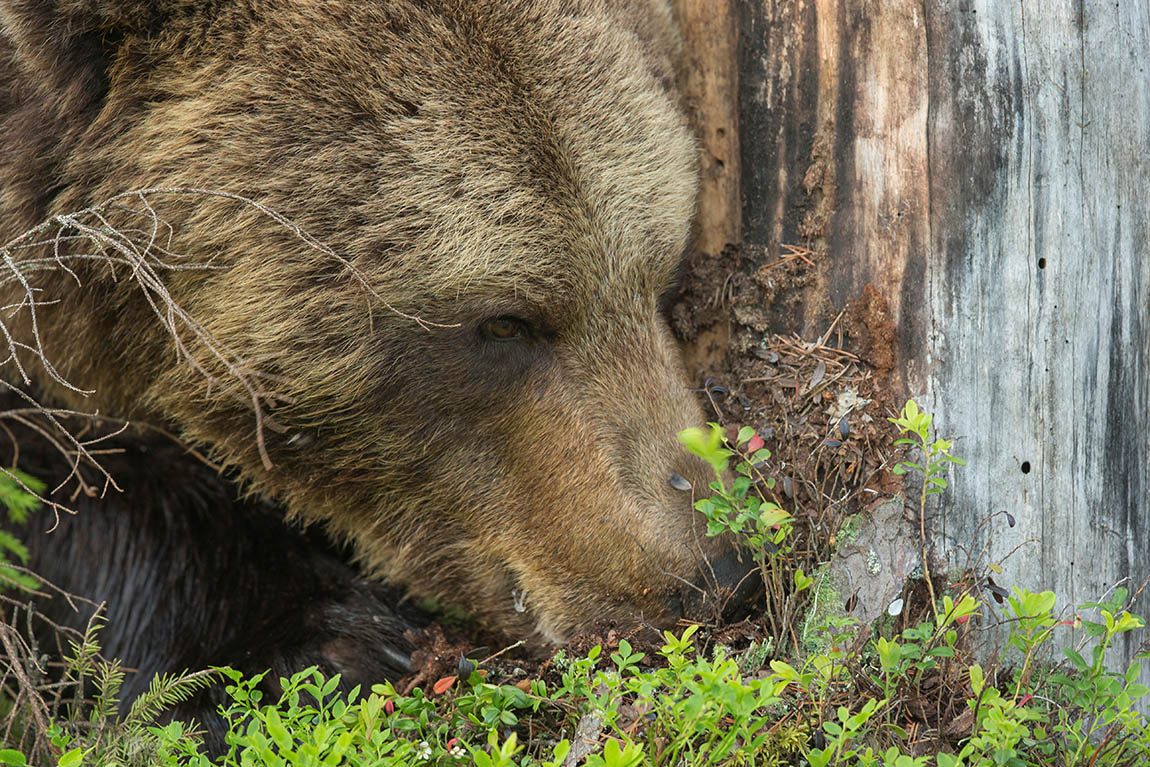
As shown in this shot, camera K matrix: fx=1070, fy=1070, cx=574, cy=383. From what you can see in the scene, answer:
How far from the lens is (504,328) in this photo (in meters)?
3.07

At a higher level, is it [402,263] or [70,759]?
[402,263]

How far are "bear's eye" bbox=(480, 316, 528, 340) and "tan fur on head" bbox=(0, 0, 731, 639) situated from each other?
0.03 m

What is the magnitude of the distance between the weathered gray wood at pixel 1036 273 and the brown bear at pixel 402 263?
739 mm

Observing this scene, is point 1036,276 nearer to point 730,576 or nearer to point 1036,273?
point 1036,273

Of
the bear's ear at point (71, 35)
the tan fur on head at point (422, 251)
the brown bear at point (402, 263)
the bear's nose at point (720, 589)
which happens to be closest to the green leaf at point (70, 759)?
the brown bear at point (402, 263)

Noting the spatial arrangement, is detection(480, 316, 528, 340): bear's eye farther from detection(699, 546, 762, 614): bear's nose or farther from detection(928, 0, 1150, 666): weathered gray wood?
detection(928, 0, 1150, 666): weathered gray wood

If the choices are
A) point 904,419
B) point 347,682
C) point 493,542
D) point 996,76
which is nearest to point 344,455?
point 493,542

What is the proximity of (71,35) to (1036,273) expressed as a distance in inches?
106

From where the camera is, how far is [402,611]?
416 centimetres

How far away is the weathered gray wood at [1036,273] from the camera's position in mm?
2990

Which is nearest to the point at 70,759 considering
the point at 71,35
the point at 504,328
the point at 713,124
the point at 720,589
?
the point at 504,328

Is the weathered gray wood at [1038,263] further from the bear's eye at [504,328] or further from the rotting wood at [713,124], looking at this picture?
the bear's eye at [504,328]

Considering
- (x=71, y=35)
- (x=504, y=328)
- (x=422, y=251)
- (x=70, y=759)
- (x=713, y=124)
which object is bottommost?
(x=70, y=759)

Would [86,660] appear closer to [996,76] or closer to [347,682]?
[347,682]
